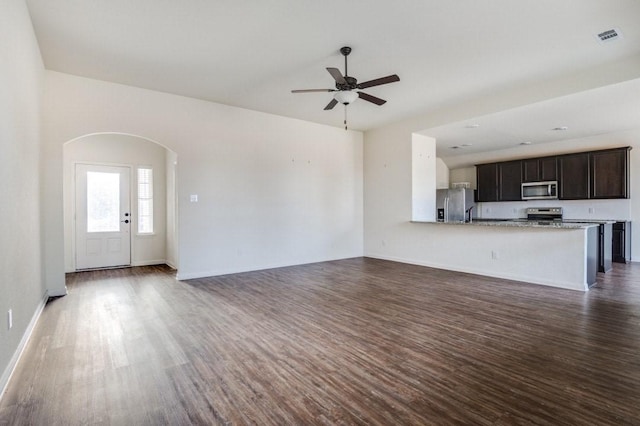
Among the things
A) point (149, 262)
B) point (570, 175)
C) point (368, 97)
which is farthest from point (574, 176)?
point (149, 262)

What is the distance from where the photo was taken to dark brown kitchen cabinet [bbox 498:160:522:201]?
26.9ft

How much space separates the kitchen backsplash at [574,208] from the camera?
7.00 meters

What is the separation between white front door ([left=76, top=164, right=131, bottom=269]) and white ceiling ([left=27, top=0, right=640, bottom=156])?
2479 mm

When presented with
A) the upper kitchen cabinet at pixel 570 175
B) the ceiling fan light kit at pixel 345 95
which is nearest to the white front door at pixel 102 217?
the ceiling fan light kit at pixel 345 95

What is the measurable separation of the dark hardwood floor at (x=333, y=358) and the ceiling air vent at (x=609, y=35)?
3013 millimetres

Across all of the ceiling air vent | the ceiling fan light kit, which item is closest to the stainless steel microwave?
the ceiling air vent

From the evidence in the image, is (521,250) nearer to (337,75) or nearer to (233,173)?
(337,75)

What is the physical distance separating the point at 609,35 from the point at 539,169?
4.99 metres

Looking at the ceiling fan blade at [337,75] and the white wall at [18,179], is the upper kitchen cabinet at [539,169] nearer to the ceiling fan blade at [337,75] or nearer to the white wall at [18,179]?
the ceiling fan blade at [337,75]

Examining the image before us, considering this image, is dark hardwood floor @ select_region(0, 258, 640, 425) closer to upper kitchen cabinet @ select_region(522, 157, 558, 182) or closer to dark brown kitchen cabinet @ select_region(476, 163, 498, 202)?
upper kitchen cabinet @ select_region(522, 157, 558, 182)

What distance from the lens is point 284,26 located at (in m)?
3.29

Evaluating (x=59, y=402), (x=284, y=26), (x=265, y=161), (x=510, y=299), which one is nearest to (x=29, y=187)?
(x=59, y=402)

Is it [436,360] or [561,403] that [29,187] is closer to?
[436,360]

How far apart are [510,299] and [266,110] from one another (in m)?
5.03
